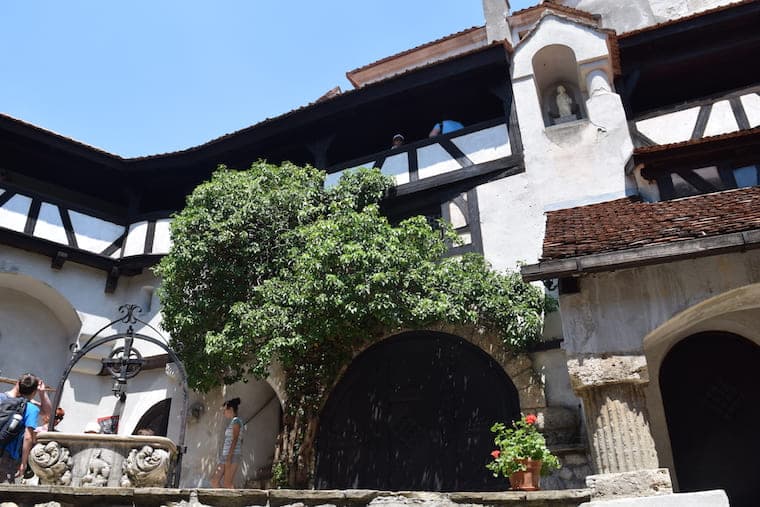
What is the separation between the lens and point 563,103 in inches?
425

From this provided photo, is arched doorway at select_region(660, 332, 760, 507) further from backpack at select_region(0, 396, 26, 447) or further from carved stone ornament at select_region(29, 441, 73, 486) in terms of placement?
backpack at select_region(0, 396, 26, 447)

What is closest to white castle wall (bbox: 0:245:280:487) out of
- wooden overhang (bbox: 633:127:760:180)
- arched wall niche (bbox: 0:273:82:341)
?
arched wall niche (bbox: 0:273:82:341)

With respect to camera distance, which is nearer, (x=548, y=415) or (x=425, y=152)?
(x=548, y=415)

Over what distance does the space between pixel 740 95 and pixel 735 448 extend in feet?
16.9

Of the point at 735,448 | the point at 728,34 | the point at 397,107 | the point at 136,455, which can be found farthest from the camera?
the point at 397,107

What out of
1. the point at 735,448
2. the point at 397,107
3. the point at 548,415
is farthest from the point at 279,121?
the point at 735,448

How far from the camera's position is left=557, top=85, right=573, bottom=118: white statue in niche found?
10734mm

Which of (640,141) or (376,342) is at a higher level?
(640,141)

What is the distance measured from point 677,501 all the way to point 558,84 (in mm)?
8301

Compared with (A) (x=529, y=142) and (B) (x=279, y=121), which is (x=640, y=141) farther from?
(B) (x=279, y=121)

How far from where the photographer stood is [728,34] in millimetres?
→ 10258

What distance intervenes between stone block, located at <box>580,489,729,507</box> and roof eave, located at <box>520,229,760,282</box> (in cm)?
197

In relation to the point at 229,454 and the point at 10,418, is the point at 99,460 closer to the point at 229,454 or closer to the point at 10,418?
the point at 10,418

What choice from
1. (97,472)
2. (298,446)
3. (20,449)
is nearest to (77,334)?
(298,446)
